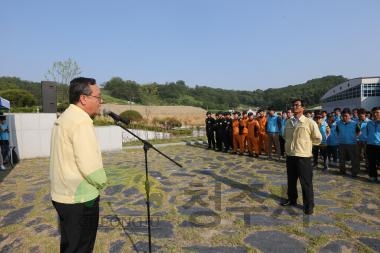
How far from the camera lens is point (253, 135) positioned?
1355 centimetres

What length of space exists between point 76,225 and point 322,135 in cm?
955

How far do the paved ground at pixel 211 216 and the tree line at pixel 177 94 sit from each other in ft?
80.2

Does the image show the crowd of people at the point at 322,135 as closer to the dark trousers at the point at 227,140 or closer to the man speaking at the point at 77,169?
the dark trousers at the point at 227,140

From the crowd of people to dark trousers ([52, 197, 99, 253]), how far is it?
4.57 m

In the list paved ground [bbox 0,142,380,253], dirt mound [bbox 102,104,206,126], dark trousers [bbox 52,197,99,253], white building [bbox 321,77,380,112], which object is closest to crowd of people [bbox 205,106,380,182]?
paved ground [bbox 0,142,380,253]

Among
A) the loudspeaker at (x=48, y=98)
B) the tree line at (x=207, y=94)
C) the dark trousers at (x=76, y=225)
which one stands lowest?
the dark trousers at (x=76, y=225)

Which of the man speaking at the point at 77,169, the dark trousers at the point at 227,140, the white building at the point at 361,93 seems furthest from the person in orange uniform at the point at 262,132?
the white building at the point at 361,93

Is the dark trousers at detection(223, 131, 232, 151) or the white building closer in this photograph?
the dark trousers at detection(223, 131, 232, 151)

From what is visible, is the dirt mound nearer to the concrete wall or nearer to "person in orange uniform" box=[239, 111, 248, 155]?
the concrete wall

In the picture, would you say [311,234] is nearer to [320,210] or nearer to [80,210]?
[320,210]

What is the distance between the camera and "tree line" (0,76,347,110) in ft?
163

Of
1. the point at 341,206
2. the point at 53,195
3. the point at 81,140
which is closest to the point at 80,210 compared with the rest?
the point at 53,195

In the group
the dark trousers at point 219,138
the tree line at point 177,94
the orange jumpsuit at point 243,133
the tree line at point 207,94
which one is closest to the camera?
the orange jumpsuit at point 243,133

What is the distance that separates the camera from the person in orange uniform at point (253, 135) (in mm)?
13398
